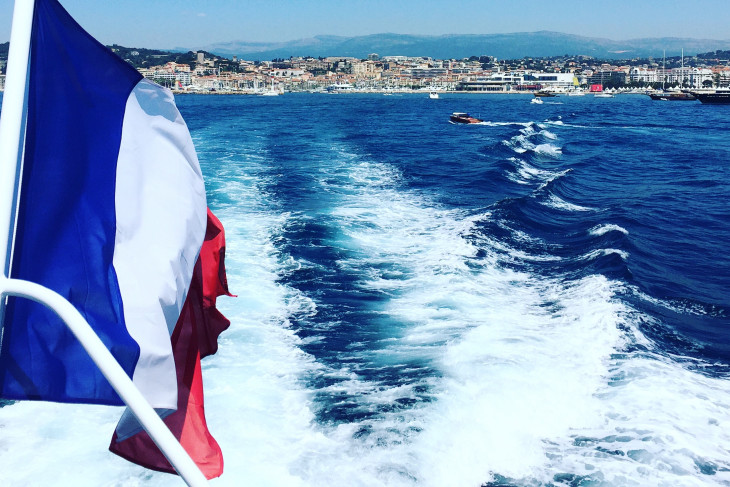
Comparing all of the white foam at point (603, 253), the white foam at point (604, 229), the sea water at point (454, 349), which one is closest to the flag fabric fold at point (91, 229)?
the sea water at point (454, 349)

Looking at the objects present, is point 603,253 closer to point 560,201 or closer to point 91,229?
point 560,201

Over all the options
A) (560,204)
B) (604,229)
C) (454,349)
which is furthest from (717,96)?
(454,349)

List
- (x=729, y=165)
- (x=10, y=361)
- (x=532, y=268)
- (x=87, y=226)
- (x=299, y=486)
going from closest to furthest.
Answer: (x=10, y=361), (x=87, y=226), (x=299, y=486), (x=532, y=268), (x=729, y=165)

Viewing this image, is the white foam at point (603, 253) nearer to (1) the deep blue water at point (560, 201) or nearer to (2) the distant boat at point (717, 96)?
(1) the deep blue water at point (560, 201)

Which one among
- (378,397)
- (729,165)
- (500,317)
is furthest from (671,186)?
(378,397)

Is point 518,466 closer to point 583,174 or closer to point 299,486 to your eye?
point 299,486

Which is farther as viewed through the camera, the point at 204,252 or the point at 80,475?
the point at 80,475

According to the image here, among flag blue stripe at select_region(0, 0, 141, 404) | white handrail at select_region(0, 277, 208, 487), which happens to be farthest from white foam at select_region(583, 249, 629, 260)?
white handrail at select_region(0, 277, 208, 487)
